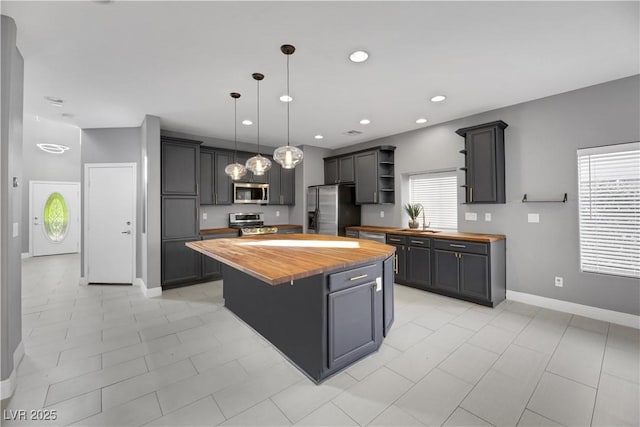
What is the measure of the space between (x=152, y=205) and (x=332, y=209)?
312cm

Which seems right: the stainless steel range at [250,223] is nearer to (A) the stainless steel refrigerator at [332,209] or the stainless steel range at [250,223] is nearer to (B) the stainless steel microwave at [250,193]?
(B) the stainless steel microwave at [250,193]

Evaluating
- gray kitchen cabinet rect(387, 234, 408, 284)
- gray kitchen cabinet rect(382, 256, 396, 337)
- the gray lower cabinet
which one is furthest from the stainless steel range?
gray kitchen cabinet rect(382, 256, 396, 337)

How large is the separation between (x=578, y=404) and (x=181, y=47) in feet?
13.1

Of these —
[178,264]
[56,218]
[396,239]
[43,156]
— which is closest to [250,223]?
[178,264]

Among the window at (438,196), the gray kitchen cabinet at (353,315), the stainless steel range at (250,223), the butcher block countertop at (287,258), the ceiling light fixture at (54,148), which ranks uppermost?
the ceiling light fixture at (54,148)

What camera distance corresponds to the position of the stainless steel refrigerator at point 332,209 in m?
5.39

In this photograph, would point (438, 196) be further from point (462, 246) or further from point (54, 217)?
point (54, 217)

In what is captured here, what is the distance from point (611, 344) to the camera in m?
2.52

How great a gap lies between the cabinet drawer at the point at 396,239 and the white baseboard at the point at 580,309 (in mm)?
1558

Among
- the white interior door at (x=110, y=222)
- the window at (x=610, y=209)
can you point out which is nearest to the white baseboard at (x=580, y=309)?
the window at (x=610, y=209)

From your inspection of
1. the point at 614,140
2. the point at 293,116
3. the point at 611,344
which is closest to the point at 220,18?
the point at 293,116

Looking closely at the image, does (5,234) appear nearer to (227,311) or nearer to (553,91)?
(227,311)

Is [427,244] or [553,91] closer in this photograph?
[553,91]

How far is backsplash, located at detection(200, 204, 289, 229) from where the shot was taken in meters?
5.39
